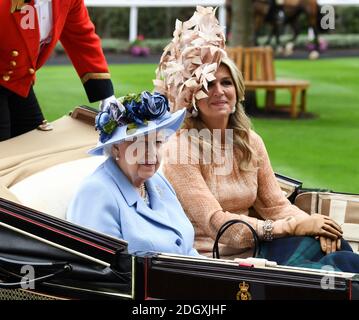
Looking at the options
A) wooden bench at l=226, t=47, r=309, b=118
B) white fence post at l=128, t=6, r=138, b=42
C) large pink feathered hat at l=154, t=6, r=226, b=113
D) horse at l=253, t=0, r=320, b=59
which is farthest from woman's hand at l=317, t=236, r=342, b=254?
white fence post at l=128, t=6, r=138, b=42

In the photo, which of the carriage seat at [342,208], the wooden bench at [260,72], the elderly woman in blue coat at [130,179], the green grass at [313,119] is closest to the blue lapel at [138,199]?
the elderly woman in blue coat at [130,179]

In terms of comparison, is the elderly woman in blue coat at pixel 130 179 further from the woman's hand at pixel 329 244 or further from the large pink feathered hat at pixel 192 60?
the woman's hand at pixel 329 244

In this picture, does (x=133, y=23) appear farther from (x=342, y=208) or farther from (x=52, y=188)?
(x=52, y=188)

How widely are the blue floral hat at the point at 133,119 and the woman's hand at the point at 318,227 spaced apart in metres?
0.71

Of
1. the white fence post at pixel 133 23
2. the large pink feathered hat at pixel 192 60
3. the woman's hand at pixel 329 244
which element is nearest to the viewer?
the woman's hand at pixel 329 244

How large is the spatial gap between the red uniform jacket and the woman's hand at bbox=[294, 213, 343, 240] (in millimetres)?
1324

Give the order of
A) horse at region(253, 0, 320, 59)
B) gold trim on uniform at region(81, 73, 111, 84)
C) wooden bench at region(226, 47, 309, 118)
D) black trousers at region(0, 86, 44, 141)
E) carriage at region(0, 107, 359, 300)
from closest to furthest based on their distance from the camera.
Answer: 1. carriage at region(0, 107, 359, 300)
2. black trousers at region(0, 86, 44, 141)
3. gold trim on uniform at region(81, 73, 111, 84)
4. wooden bench at region(226, 47, 309, 118)
5. horse at region(253, 0, 320, 59)

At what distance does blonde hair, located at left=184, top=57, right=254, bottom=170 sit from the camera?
4176mm

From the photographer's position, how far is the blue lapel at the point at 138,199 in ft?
11.9

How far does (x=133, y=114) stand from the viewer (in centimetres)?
362

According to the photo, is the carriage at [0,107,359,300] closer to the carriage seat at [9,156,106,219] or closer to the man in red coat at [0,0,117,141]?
the carriage seat at [9,156,106,219]

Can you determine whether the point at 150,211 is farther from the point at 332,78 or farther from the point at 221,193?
the point at 332,78

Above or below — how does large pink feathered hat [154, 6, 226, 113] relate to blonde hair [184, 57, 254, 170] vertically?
above
